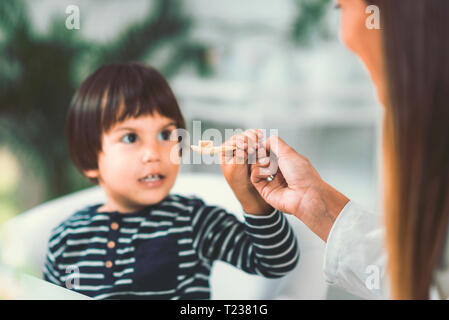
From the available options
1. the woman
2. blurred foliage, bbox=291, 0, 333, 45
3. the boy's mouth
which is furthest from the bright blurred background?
the woman

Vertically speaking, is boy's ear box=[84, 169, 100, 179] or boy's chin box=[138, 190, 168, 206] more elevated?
boy's ear box=[84, 169, 100, 179]

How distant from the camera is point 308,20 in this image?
66 centimetres

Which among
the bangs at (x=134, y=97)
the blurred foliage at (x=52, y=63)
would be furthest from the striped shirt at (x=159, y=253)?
the blurred foliage at (x=52, y=63)

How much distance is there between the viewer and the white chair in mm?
531

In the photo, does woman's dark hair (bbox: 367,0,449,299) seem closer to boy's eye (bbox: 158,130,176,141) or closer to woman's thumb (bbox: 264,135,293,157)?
woman's thumb (bbox: 264,135,293,157)

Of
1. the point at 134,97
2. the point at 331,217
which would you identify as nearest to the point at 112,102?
the point at 134,97

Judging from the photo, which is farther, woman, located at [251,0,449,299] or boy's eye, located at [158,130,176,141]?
boy's eye, located at [158,130,176,141]

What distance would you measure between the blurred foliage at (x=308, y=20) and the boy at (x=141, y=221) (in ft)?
0.80

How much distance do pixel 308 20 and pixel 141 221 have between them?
38 cm

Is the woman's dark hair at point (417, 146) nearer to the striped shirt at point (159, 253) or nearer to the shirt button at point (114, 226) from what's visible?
the striped shirt at point (159, 253)

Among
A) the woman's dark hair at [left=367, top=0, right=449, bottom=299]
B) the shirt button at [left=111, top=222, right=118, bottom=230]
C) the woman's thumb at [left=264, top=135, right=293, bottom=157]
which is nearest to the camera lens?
the woman's dark hair at [left=367, top=0, right=449, bottom=299]

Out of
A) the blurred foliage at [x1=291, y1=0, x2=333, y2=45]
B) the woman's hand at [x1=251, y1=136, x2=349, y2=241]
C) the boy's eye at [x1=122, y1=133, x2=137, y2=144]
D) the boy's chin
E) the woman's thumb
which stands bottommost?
the boy's chin

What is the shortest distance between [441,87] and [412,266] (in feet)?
0.40

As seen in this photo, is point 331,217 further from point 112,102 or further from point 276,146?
point 112,102
